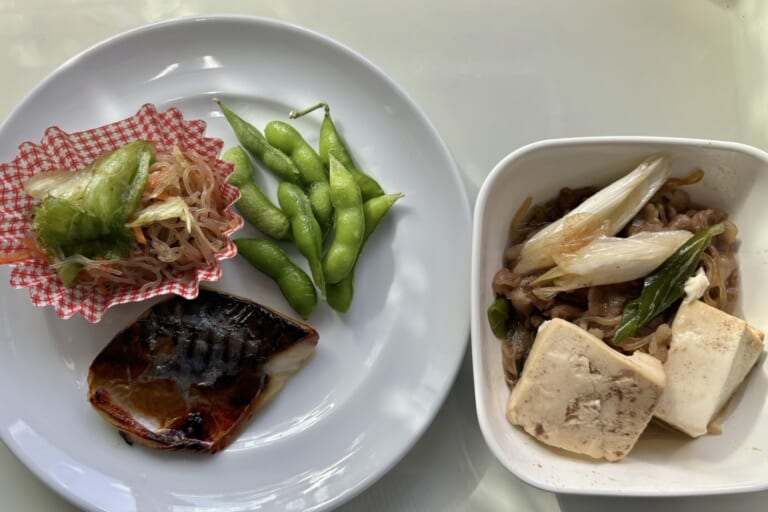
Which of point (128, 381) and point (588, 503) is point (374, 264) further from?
point (588, 503)

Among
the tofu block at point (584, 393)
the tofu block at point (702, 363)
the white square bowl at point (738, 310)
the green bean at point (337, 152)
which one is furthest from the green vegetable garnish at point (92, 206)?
the tofu block at point (702, 363)

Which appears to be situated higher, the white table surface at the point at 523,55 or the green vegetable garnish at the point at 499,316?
the white table surface at the point at 523,55

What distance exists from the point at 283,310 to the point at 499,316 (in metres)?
0.63

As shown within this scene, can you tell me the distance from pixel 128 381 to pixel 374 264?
0.74 metres

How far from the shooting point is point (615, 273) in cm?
149

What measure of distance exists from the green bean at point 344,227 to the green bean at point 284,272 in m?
0.07

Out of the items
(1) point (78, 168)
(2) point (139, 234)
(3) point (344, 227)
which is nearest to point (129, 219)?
(2) point (139, 234)

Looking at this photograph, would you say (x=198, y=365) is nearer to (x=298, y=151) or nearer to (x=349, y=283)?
(x=349, y=283)

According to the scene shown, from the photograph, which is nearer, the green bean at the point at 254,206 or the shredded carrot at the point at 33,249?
the shredded carrot at the point at 33,249

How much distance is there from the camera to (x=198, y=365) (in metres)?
1.77

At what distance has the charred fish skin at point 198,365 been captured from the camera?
5.72 ft

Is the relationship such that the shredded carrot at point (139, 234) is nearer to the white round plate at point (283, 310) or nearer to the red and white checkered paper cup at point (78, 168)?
the red and white checkered paper cup at point (78, 168)

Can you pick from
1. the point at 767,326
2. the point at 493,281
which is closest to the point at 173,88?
the point at 493,281

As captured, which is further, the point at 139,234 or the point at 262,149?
the point at 262,149
